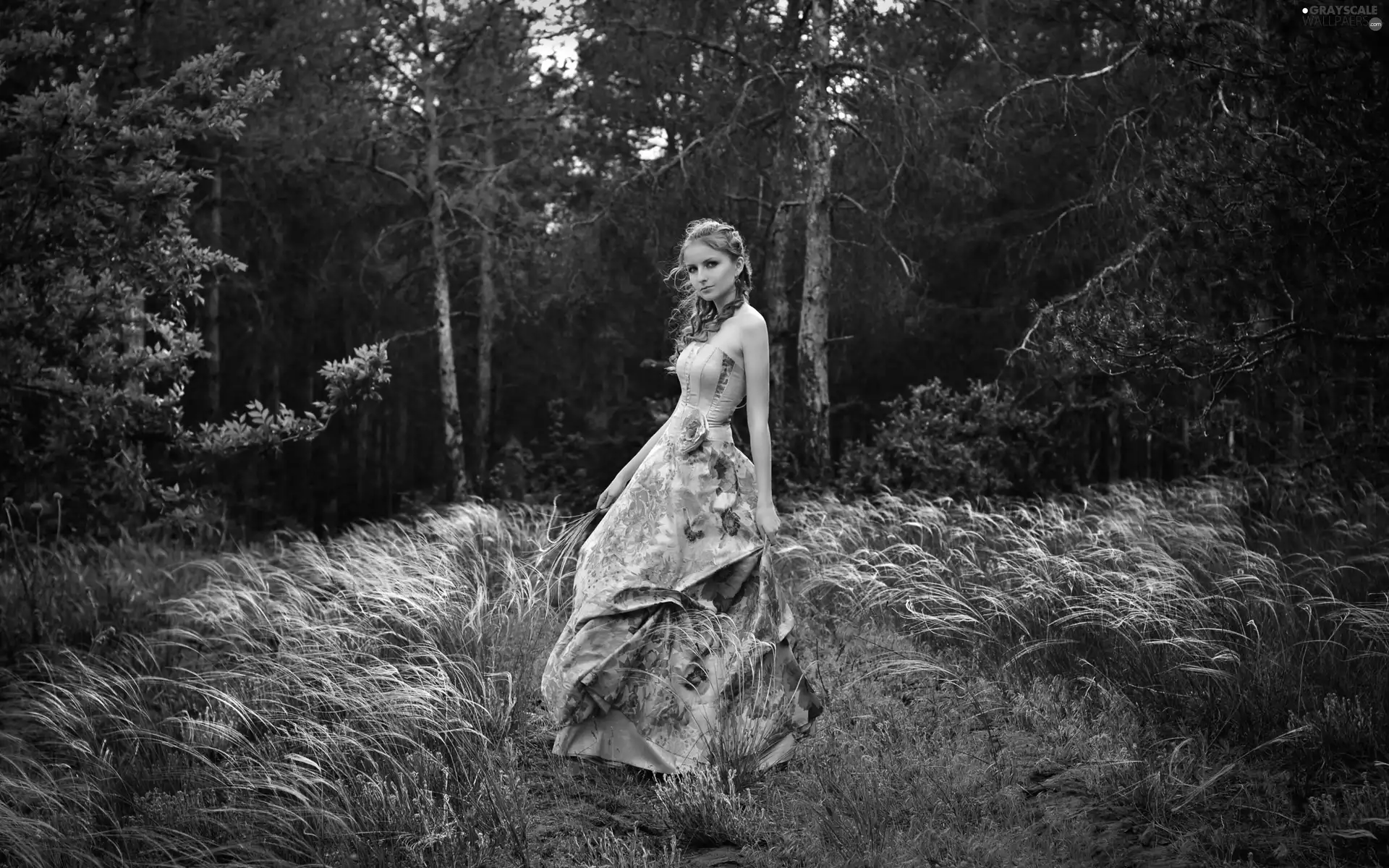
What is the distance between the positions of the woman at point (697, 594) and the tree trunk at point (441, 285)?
13.7 meters

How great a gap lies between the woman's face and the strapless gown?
23 cm

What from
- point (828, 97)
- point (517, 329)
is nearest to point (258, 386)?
point (517, 329)

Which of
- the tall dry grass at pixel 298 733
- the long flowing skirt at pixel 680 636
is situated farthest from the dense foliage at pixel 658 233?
the long flowing skirt at pixel 680 636

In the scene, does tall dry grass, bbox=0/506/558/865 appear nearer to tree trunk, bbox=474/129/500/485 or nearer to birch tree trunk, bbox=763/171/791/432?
birch tree trunk, bbox=763/171/791/432

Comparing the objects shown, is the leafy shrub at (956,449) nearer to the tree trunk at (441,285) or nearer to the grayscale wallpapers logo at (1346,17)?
the grayscale wallpapers logo at (1346,17)

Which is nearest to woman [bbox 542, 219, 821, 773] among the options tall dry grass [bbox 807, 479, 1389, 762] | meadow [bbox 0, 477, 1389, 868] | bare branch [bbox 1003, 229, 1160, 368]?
meadow [bbox 0, 477, 1389, 868]

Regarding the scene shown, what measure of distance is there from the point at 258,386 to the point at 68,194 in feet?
72.4

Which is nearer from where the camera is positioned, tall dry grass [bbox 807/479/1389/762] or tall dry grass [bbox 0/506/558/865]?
tall dry grass [bbox 0/506/558/865]

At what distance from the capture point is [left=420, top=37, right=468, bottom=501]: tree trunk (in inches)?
717

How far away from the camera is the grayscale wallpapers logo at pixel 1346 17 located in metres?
5.09

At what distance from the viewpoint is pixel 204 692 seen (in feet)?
15.2

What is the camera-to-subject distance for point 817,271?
12852 mm

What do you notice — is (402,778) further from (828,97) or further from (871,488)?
(828,97)

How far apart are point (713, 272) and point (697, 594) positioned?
139 cm
